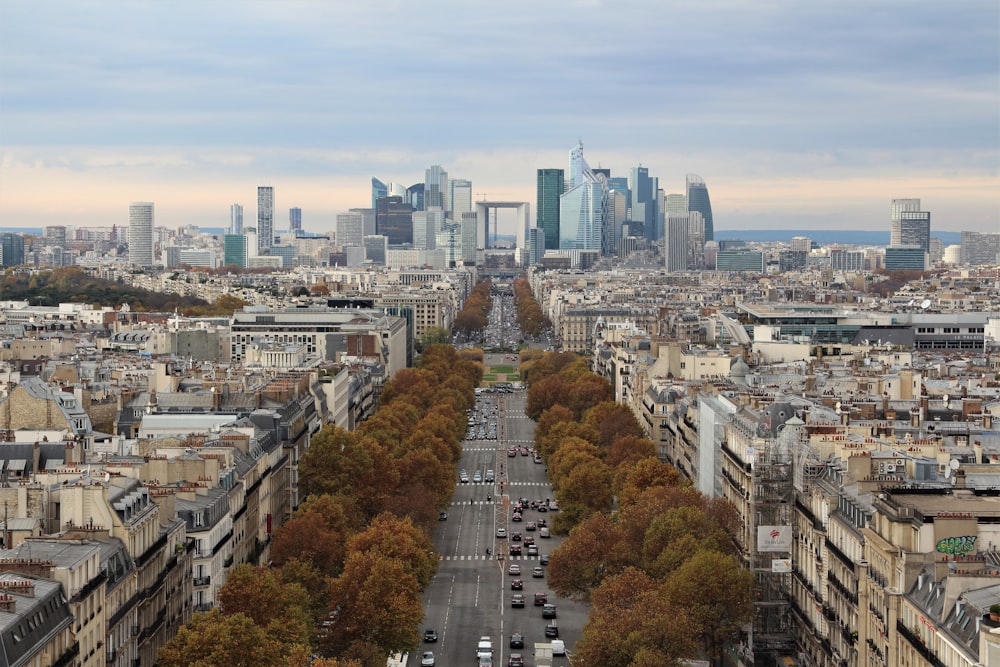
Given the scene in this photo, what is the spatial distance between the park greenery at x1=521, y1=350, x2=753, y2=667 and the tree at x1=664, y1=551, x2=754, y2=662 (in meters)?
0.03

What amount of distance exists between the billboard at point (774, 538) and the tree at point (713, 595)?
2.85 meters

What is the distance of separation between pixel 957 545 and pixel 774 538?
17779 millimetres

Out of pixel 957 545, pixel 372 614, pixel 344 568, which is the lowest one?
pixel 372 614

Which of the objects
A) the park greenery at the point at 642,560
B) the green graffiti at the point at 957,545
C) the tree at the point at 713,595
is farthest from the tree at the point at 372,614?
the green graffiti at the point at 957,545

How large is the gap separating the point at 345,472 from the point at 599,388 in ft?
169

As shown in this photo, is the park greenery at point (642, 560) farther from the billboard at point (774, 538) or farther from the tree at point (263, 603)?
the tree at point (263, 603)

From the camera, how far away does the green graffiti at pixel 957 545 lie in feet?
139

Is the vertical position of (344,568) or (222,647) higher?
(222,647)

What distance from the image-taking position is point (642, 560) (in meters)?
63.1

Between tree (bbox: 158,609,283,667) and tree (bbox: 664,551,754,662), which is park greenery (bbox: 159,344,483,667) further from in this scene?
tree (bbox: 664,551,754,662)

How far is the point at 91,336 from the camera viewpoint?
148750 mm

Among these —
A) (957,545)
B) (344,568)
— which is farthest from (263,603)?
(957,545)

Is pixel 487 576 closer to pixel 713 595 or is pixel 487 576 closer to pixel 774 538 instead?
pixel 774 538

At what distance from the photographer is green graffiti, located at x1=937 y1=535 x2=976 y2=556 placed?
42.5m
